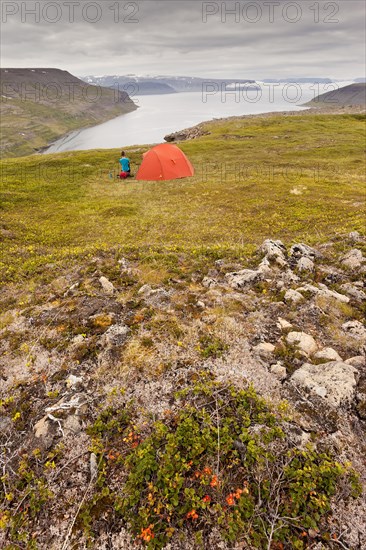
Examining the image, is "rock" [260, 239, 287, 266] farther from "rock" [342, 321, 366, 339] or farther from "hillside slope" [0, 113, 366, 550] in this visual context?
"rock" [342, 321, 366, 339]

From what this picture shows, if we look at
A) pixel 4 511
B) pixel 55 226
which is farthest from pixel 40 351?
pixel 55 226

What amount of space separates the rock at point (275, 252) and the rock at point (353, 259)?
234cm

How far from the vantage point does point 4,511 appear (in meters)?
4.84

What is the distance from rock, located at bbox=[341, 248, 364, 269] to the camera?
38.2 feet

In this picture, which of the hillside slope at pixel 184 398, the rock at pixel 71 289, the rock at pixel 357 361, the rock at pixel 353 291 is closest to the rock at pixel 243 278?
the hillside slope at pixel 184 398

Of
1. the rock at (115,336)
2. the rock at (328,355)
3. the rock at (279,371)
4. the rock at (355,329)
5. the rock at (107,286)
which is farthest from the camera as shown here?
the rock at (107,286)

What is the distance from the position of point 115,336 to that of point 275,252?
7658mm

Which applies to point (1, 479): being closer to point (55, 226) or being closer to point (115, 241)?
point (115, 241)

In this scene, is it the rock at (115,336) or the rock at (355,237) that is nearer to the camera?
the rock at (115,336)

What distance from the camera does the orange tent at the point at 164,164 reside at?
3253 centimetres

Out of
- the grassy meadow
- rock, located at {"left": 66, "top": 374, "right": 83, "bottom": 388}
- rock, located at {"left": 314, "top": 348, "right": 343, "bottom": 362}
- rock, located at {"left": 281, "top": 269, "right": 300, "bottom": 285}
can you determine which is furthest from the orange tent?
rock, located at {"left": 314, "top": 348, "right": 343, "bottom": 362}

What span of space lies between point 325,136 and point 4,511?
8675 centimetres

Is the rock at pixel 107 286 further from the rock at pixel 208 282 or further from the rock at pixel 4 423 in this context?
the rock at pixel 4 423

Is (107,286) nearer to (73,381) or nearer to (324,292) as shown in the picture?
(73,381)
